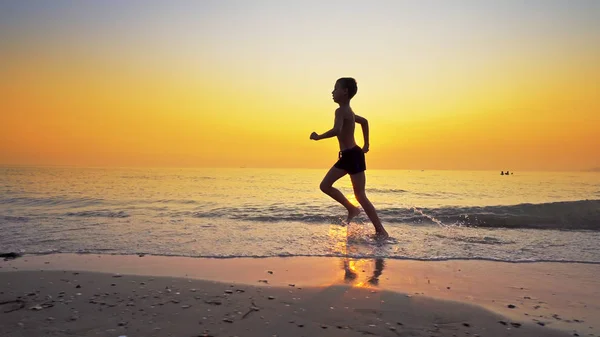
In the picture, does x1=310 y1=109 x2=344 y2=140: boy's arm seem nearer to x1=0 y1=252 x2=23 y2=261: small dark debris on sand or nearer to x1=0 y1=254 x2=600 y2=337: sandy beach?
x1=0 y1=254 x2=600 y2=337: sandy beach

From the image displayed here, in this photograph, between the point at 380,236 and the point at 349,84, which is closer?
the point at 349,84

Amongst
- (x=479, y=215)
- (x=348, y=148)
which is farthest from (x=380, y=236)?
(x=479, y=215)

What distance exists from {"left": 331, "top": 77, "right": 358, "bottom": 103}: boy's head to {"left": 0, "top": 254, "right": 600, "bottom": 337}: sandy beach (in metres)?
2.84

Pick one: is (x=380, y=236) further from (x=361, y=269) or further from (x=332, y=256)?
(x=361, y=269)

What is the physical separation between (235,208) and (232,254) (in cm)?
756

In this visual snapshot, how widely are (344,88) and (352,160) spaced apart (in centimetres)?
120

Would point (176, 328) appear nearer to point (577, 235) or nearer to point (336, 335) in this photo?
point (336, 335)

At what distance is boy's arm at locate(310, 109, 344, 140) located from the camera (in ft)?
20.0

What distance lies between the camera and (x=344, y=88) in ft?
21.0

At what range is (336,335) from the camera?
7.87ft

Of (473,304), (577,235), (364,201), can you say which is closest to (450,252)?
(364,201)

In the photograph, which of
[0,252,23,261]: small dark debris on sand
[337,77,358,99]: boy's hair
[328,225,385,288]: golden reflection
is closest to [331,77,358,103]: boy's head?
[337,77,358,99]: boy's hair

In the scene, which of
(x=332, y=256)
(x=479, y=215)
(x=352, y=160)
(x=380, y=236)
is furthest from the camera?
(x=479, y=215)

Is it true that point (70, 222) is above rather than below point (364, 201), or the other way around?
below
